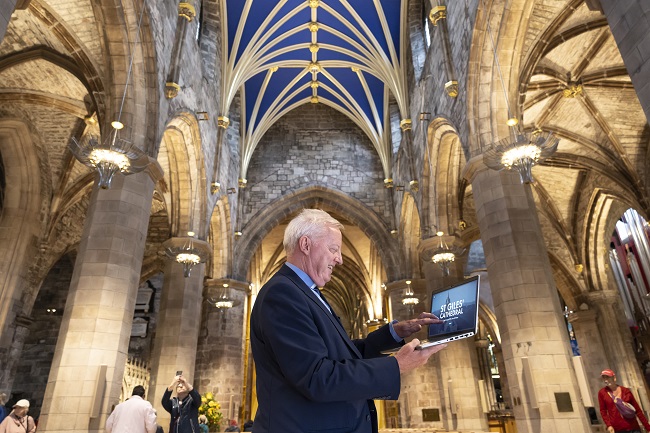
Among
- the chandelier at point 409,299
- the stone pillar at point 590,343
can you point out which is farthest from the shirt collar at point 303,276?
the stone pillar at point 590,343

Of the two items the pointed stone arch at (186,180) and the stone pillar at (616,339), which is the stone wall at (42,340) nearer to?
the pointed stone arch at (186,180)

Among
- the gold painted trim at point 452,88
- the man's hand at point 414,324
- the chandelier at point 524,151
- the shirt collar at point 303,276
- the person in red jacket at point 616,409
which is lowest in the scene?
the person in red jacket at point 616,409

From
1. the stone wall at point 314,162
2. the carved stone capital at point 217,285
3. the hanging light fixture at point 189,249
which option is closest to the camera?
the hanging light fixture at point 189,249

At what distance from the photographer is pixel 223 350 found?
16.3m

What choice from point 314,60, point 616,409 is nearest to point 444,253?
point 616,409

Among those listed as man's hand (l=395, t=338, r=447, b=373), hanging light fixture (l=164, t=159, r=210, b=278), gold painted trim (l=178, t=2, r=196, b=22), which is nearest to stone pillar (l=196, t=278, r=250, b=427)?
hanging light fixture (l=164, t=159, r=210, b=278)

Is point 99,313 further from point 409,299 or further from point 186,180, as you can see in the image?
point 409,299

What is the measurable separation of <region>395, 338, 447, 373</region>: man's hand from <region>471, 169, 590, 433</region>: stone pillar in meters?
6.06

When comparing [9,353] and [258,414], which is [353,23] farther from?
[258,414]

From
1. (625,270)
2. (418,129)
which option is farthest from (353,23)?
(625,270)

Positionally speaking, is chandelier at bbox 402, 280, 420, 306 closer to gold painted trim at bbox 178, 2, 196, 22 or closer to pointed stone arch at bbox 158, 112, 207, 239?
pointed stone arch at bbox 158, 112, 207, 239

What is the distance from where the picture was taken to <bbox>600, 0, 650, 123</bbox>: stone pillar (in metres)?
→ 3.79

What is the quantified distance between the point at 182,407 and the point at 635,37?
589cm

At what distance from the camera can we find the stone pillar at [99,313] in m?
6.36
